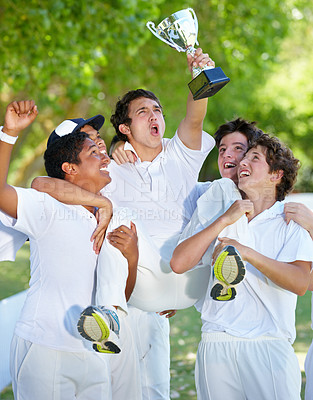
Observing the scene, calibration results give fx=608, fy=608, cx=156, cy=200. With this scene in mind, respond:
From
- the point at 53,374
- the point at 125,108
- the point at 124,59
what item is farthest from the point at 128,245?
the point at 124,59

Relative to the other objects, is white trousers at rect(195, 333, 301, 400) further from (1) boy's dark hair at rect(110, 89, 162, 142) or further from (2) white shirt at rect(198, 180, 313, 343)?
(1) boy's dark hair at rect(110, 89, 162, 142)

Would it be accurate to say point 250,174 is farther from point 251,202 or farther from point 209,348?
point 209,348

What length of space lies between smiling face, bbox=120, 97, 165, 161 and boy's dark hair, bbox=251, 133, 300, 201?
903 mm

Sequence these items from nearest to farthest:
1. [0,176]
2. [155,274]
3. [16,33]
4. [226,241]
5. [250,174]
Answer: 1. [0,176]
2. [226,241]
3. [250,174]
4. [155,274]
5. [16,33]

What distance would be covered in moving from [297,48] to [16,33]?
83.8 ft

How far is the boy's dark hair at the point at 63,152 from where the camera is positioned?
142 inches

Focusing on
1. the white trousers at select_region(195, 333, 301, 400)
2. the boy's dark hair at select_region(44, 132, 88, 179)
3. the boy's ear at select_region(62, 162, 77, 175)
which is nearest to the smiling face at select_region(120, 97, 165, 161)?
the boy's dark hair at select_region(44, 132, 88, 179)

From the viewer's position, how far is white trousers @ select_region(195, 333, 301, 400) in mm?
3193

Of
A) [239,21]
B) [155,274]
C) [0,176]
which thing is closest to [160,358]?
[155,274]

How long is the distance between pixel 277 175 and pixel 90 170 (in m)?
1.10

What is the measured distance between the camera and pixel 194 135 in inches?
166

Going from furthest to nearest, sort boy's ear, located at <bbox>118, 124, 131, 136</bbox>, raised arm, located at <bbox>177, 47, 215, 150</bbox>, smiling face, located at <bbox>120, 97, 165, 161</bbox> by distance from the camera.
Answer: boy's ear, located at <bbox>118, 124, 131, 136</bbox> < smiling face, located at <bbox>120, 97, 165, 161</bbox> < raised arm, located at <bbox>177, 47, 215, 150</bbox>

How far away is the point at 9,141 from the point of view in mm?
3117

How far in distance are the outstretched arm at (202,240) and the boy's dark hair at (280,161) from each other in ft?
1.16
